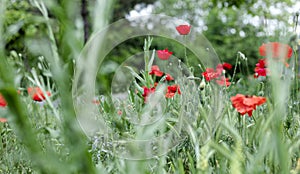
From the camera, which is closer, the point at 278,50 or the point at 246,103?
the point at 278,50

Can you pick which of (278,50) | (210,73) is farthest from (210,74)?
(278,50)

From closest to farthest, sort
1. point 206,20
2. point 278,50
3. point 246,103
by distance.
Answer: point 278,50, point 246,103, point 206,20

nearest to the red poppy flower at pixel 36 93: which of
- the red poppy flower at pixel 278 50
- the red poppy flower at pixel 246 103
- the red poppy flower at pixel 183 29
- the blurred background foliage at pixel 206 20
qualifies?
the red poppy flower at pixel 183 29

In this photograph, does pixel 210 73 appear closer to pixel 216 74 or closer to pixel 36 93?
pixel 216 74

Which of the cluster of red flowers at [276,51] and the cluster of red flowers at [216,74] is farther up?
the cluster of red flowers at [276,51]

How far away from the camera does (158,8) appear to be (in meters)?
14.6

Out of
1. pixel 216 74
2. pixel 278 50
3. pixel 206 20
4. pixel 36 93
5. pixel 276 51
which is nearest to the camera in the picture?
pixel 278 50

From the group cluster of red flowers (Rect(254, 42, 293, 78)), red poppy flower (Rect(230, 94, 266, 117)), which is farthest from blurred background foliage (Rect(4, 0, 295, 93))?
red poppy flower (Rect(230, 94, 266, 117))

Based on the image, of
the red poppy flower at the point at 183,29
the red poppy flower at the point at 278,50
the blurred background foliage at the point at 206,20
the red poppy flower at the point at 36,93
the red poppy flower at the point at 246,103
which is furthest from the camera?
the blurred background foliage at the point at 206,20

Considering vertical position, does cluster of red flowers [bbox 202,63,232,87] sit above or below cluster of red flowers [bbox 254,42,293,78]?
below

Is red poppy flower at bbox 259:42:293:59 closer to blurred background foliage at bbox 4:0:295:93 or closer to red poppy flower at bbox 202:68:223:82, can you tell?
red poppy flower at bbox 202:68:223:82

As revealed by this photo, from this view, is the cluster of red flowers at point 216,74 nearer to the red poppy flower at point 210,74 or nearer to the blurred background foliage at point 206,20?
the red poppy flower at point 210,74

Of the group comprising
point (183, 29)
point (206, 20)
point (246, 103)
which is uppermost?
point (206, 20)

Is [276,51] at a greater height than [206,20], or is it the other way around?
[206,20]
